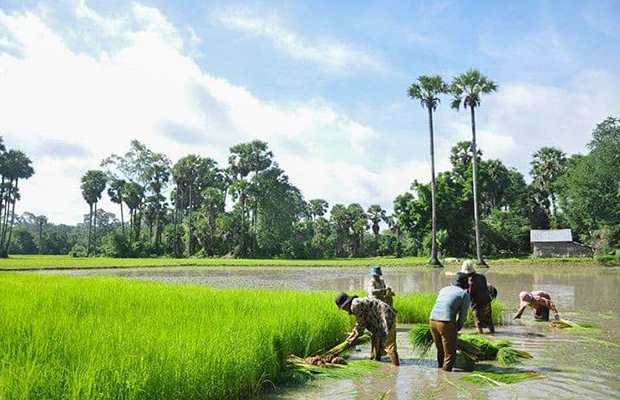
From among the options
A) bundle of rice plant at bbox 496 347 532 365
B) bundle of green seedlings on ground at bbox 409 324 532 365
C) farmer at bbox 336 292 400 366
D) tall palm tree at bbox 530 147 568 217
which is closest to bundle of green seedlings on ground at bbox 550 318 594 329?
bundle of green seedlings on ground at bbox 409 324 532 365

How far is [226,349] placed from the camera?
533cm

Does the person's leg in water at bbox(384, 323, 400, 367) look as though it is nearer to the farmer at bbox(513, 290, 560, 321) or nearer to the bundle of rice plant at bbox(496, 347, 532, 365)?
the bundle of rice plant at bbox(496, 347, 532, 365)

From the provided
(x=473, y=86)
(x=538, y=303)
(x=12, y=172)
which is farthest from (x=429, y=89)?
(x=12, y=172)

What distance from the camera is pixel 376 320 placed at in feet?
22.9

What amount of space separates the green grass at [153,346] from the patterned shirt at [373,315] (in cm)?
92

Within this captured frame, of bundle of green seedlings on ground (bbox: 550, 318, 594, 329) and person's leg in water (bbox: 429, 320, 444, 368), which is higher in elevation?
person's leg in water (bbox: 429, 320, 444, 368)

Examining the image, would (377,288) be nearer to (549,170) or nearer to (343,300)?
(343,300)

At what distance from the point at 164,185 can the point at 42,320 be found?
68697 millimetres

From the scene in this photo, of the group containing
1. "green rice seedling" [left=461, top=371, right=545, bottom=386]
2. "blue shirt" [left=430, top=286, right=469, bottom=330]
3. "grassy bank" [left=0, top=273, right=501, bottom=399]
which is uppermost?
"blue shirt" [left=430, top=286, right=469, bottom=330]

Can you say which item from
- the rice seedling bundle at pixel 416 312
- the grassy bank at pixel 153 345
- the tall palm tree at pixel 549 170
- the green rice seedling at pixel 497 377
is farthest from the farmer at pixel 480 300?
the tall palm tree at pixel 549 170

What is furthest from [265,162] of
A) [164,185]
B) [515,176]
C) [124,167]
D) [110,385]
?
[110,385]

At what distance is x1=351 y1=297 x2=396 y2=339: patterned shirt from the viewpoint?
22.6 feet

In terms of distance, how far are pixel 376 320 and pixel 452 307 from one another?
3.79 feet

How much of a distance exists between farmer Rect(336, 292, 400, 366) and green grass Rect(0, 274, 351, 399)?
0.89 meters
